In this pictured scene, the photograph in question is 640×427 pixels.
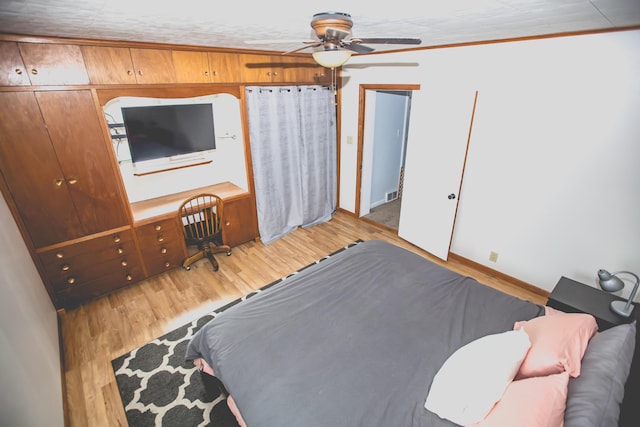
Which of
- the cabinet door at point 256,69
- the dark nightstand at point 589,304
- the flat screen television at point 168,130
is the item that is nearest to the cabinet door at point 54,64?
the flat screen television at point 168,130

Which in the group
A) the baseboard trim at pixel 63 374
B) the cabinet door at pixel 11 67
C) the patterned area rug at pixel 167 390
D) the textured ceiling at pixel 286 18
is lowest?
the patterned area rug at pixel 167 390

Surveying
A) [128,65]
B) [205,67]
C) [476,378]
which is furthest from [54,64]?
[476,378]

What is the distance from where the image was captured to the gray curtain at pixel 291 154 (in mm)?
3668

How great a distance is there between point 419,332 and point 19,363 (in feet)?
7.35

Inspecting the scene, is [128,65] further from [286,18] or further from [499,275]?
[499,275]

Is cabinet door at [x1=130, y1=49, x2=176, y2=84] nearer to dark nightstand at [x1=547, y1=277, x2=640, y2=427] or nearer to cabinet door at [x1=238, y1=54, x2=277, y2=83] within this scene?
cabinet door at [x1=238, y1=54, x2=277, y2=83]

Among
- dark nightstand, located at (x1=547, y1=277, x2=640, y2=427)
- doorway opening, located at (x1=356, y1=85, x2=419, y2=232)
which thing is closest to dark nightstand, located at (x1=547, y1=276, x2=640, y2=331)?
dark nightstand, located at (x1=547, y1=277, x2=640, y2=427)

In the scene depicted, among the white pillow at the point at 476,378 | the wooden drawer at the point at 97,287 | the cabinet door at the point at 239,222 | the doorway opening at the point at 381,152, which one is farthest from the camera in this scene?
the doorway opening at the point at 381,152

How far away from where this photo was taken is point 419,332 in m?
1.81

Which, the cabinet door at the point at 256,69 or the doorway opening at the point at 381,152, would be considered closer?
the cabinet door at the point at 256,69

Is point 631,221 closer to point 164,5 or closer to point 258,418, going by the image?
point 258,418

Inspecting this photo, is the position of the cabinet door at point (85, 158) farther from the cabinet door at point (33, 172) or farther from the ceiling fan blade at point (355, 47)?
the ceiling fan blade at point (355, 47)

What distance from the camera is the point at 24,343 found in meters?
1.70

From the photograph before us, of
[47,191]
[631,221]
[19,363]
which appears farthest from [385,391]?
[47,191]
